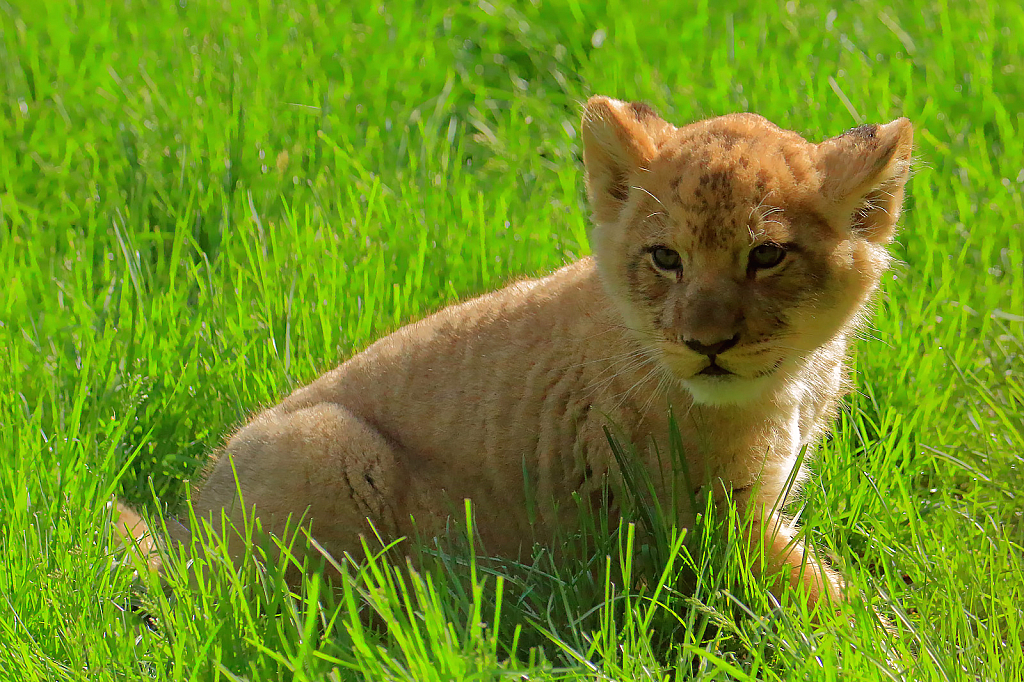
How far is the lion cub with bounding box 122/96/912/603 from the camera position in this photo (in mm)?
3156

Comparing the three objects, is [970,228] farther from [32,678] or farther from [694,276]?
[32,678]

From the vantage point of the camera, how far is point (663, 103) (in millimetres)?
6137

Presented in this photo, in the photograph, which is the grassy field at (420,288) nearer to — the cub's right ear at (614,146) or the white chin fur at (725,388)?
the white chin fur at (725,388)

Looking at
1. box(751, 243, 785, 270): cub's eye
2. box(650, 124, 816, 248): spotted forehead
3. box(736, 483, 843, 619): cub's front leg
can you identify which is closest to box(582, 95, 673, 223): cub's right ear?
box(650, 124, 816, 248): spotted forehead

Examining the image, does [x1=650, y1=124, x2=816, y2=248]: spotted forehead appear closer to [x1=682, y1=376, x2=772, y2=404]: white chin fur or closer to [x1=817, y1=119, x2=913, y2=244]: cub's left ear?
[x1=817, y1=119, x2=913, y2=244]: cub's left ear

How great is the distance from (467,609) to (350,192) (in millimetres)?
3107

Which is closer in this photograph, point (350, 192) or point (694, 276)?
point (694, 276)

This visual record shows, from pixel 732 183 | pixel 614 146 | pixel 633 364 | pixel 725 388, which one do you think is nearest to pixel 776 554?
pixel 725 388

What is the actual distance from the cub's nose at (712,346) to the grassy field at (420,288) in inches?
24.0

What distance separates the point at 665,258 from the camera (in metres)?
3.31

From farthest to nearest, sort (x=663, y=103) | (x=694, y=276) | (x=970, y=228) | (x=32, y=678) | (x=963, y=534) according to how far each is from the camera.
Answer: (x=663, y=103) < (x=970, y=228) < (x=963, y=534) < (x=694, y=276) < (x=32, y=678)

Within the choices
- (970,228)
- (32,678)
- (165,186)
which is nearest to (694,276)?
(32,678)

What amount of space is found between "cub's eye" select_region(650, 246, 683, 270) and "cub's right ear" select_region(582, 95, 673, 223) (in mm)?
318

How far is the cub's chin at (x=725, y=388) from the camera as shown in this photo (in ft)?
10.6
